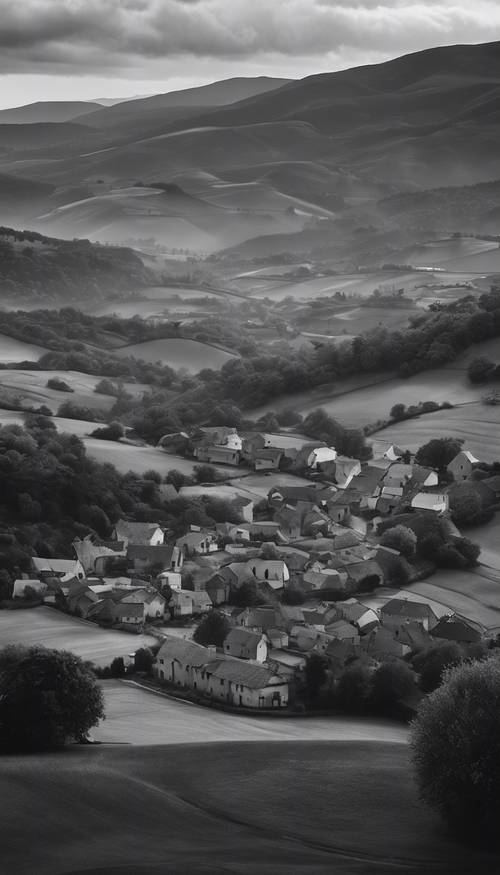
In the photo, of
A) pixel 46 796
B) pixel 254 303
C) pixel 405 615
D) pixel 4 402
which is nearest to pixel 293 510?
pixel 405 615

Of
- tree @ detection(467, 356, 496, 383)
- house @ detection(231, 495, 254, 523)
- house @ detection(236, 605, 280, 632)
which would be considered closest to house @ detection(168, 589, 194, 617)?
house @ detection(236, 605, 280, 632)

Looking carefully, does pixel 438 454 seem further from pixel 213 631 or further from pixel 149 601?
pixel 213 631

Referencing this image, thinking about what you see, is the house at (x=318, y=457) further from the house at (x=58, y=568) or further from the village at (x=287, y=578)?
the house at (x=58, y=568)

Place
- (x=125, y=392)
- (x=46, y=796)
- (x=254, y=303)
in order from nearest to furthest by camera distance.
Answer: (x=46, y=796)
(x=125, y=392)
(x=254, y=303)

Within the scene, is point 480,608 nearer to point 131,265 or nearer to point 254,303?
point 254,303

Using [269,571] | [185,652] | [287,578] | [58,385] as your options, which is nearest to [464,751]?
[185,652]
